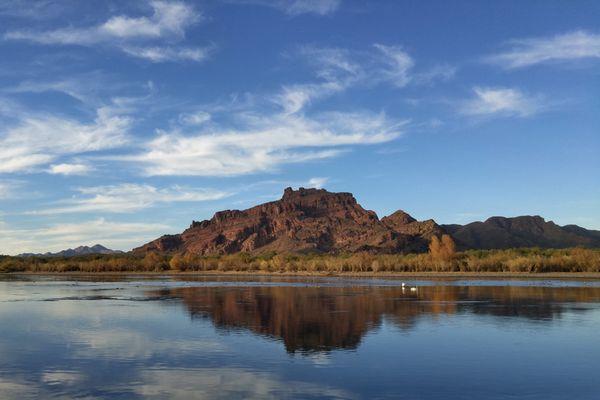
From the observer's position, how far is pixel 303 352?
18891 mm

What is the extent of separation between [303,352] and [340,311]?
12.6 m

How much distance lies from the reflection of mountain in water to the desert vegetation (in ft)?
155

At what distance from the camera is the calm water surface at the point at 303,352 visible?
14.2 m

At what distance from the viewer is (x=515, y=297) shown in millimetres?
40938

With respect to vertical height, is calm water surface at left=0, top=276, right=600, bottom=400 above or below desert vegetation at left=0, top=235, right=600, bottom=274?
below

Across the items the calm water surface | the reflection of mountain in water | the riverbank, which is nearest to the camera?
the calm water surface

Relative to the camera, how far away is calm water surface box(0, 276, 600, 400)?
14227 mm

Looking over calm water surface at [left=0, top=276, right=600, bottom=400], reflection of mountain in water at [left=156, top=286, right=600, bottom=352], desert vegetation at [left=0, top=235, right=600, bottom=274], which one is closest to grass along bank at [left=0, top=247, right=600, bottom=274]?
desert vegetation at [left=0, top=235, right=600, bottom=274]

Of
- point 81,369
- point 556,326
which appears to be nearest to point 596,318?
point 556,326

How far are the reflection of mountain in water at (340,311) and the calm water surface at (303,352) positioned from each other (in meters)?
0.11

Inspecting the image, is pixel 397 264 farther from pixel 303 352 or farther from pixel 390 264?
pixel 303 352

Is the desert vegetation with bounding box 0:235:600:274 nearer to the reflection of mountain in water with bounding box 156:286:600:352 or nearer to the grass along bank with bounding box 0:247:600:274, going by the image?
the grass along bank with bounding box 0:247:600:274

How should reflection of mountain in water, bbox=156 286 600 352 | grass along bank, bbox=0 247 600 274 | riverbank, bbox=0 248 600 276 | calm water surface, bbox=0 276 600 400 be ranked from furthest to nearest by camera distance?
1. grass along bank, bbox=0 247 600 274
2. riverbank, bbox=0 248 600 276
3. reflection of mountain in water, bbox=156 286 600 352
4. calm water surface, bbox=0 276 600 400

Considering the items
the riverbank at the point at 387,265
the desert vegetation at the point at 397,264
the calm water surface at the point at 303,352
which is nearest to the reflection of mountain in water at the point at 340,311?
the calm water surface at the point at 303,352
